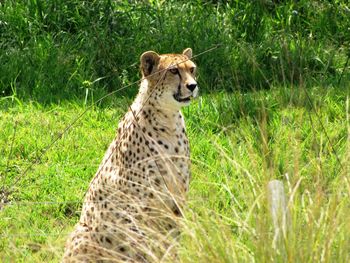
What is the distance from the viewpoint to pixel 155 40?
25.6 feet

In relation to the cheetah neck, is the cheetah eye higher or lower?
higher

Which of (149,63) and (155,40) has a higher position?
(149,63)

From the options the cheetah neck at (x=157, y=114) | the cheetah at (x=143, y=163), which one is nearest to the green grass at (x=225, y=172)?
the cheetah at (x=143, y=163)

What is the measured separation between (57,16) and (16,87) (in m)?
0.90

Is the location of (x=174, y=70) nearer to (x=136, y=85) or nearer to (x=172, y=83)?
(x=172, y=83)

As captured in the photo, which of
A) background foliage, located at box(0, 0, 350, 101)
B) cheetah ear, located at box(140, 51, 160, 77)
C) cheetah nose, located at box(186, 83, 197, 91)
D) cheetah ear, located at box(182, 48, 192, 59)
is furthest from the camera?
background foliage, located at box(0, 0, 350, 101)

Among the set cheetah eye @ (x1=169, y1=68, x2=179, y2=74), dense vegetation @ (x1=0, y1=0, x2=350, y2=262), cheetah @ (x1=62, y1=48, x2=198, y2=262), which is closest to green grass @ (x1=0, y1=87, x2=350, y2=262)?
dense vegetation @ (x1=0, y1=0, x2=350, y2=262)

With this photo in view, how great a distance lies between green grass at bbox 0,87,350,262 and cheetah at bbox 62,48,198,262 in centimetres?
14

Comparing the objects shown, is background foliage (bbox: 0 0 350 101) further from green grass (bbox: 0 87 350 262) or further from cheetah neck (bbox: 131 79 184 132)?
cheetah neck (bbox: 131 79 184 132)

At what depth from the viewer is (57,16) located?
318 inches

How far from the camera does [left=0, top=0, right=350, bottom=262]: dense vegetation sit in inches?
223

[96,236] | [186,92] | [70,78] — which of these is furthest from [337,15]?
[96,236]

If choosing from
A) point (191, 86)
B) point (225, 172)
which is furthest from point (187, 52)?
point (225, 172)

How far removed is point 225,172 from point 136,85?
2.92 meters
